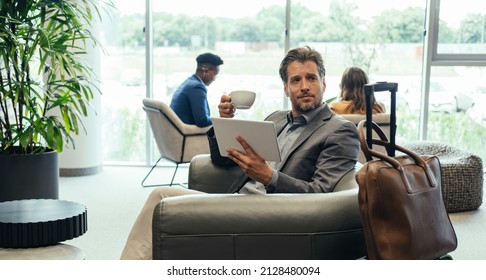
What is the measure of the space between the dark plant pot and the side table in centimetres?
173

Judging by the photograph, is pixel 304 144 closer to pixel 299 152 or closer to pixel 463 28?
pixel 299 152

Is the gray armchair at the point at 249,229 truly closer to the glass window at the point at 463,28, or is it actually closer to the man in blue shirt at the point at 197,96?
the man in blue shirt at the point at 197,96

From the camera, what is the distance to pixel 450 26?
7023 mm

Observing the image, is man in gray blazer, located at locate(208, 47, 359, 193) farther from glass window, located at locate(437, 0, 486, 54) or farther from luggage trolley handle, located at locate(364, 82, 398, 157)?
glass window, located at locate(437, 0, 486, 54)

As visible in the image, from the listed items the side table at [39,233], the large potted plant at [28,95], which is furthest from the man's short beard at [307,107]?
the large potted plant at [28,95]

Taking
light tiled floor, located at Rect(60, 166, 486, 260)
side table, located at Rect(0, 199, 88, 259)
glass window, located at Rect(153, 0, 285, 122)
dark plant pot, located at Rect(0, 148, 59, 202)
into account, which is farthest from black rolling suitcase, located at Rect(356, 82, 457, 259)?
glass window, located at Rect(153, 0, 285, 122)

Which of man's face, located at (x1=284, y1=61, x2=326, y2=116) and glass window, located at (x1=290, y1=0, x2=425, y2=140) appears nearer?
man's face, located at (x1=284, y1=61, x2=326, y2=116)

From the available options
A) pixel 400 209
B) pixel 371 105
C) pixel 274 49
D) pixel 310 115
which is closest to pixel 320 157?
pixel 310 115

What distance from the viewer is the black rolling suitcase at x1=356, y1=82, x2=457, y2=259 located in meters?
2.25

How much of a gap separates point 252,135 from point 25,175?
8.64ft

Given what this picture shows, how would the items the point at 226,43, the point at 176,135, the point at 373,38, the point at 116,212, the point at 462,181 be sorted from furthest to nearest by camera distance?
1. the point at 226,43
2. the point at 373,38
3. the point at 176,135
4. the point at 116,212
5. the point at 462,181

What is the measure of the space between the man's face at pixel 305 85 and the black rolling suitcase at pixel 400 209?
73cm

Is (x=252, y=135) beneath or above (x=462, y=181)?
above

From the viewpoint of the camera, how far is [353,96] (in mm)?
5344
